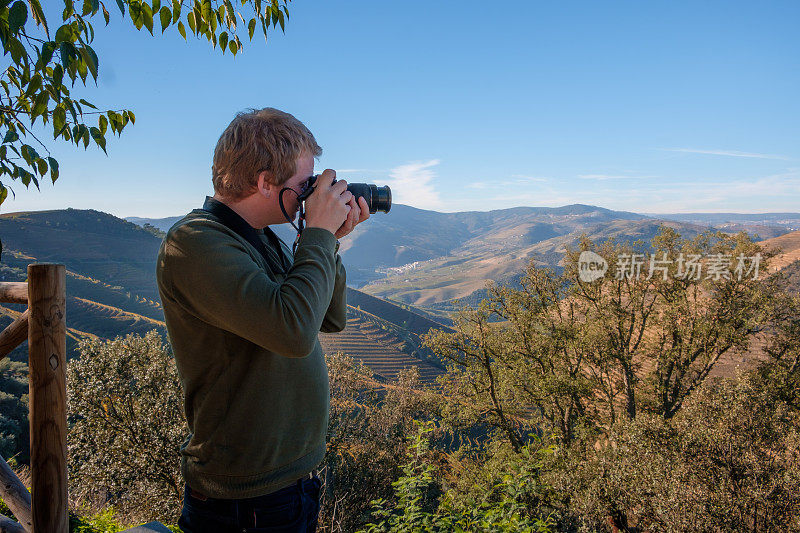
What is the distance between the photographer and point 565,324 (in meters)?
16.0

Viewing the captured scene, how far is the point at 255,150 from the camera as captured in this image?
1.18 metres

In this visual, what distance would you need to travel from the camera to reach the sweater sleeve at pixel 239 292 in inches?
39.6

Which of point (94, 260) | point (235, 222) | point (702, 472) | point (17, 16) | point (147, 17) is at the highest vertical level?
point (147, 17)

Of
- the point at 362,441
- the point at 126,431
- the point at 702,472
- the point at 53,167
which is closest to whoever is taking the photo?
the point at 53,167

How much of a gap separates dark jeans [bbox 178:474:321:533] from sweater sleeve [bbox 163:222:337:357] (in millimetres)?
495

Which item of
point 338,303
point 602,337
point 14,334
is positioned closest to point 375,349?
point 602,337

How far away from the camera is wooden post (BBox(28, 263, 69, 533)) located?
1.44m

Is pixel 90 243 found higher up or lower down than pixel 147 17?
→ lower down

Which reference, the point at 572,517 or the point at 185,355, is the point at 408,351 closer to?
the point at 572,517

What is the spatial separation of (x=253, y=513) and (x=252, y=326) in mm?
593

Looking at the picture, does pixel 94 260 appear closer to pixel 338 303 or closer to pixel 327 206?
pixel 338 303

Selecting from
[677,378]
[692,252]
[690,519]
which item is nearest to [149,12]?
[690,519]

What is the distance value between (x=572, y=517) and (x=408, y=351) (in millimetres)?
81049

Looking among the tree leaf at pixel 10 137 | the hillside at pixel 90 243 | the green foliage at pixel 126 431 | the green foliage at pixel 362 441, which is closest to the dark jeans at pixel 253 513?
the tree leaf at pixel 10 137
